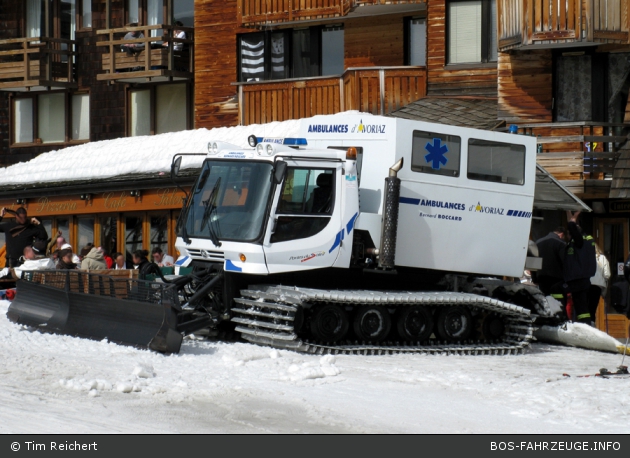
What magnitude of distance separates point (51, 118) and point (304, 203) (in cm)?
2315

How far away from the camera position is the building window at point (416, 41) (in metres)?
28.0

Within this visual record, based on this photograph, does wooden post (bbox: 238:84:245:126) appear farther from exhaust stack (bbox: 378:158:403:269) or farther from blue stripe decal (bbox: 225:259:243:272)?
blue stripe decal (bbox: 225:259:243:272)

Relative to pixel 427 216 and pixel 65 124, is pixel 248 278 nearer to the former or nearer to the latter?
pixel 427 216

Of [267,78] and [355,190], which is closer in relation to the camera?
[355,190]

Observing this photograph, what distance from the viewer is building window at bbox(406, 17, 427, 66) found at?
28.0 meters

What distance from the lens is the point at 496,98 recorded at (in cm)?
→ 2578

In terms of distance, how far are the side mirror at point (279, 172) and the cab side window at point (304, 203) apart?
0.97ft

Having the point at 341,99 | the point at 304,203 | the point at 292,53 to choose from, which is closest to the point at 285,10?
the point at 292,53

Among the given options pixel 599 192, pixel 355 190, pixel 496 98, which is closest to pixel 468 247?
pixel 355 190

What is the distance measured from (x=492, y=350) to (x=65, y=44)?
23.8 meters

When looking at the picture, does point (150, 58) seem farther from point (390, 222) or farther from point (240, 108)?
point (390, 222)

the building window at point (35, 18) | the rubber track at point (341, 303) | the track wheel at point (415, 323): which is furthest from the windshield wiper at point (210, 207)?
the building window at point (35, 18)

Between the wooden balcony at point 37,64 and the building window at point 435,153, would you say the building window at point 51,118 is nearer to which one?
the wooden balcony at point 37,64

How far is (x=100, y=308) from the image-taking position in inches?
567
